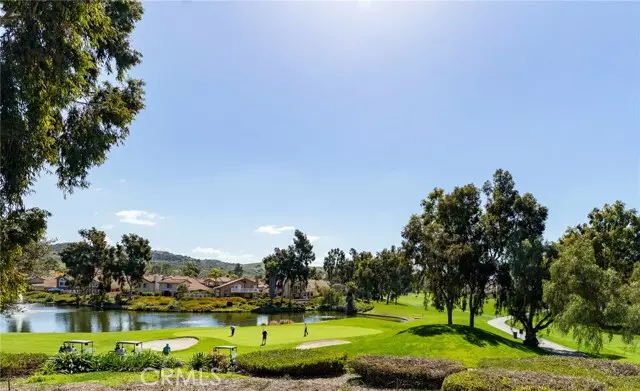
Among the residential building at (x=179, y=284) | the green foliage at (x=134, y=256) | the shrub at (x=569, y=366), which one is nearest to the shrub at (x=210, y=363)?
the shrub at (x=569, y=366)

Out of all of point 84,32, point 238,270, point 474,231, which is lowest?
point 238,270

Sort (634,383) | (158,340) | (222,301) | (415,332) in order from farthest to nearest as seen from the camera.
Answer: (222,301), (158,340), (415,332), (634,383)

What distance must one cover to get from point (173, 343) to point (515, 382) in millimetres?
Answer: 26928

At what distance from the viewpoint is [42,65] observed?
10.7 metres

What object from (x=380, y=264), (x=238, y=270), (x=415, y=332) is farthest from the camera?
(x=238, y=270)

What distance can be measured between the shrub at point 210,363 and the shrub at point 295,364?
0.70 metres

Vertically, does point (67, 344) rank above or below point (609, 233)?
below

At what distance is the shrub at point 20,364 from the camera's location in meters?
20.0

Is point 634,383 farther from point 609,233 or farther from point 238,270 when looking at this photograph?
point 238,270

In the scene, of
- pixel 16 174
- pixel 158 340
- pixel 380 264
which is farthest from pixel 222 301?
pixel 16 174

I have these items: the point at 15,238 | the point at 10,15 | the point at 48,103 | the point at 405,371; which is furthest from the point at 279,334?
the point at 10,15

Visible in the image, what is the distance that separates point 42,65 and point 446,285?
3505 cm

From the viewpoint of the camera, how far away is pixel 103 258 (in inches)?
3679

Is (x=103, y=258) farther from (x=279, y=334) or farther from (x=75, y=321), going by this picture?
(x=279, y=334)
